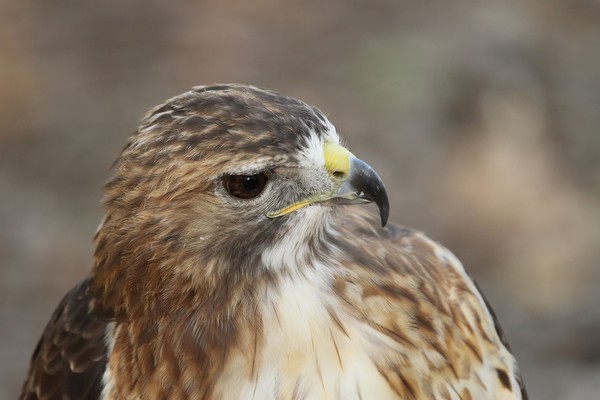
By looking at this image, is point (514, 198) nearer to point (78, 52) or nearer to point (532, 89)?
point (532, 89)

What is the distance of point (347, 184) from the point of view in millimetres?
3367

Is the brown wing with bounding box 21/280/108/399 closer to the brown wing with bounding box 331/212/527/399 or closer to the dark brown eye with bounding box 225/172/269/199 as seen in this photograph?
the dark brown eye with bounding box 225/172/269/199

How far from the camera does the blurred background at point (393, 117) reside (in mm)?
7355

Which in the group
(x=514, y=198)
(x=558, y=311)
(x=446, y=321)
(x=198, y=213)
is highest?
(x=198, y=213)

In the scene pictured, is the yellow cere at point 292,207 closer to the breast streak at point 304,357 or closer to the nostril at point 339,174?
the nostril at point 339,174

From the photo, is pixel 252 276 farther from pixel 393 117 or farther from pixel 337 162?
pixel 393 117

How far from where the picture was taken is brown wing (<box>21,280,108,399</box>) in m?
3.77

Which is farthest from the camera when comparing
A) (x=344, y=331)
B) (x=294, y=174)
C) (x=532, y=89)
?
(x=532, y=89)

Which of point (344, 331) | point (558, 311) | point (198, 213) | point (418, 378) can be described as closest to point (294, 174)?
point (198, 213)

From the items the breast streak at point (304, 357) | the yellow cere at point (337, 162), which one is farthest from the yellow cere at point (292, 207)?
the breast streak at point (304, 357)

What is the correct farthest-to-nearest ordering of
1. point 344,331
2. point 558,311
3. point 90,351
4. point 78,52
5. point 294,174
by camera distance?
point 78,52, point 558,311, point 90,351, point 344,331, point 294,174

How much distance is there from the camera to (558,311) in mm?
7148

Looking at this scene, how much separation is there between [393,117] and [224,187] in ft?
17.1

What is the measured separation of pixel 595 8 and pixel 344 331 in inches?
262
